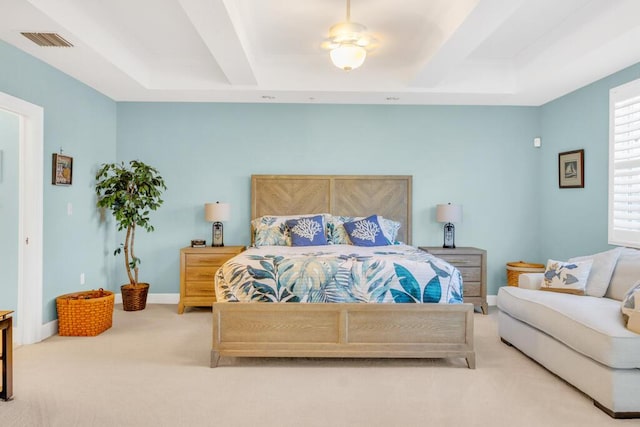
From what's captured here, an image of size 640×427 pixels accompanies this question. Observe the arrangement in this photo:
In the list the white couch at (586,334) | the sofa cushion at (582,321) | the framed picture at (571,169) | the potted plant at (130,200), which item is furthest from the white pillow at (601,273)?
the potted plant at (130,200)

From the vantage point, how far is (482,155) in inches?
212

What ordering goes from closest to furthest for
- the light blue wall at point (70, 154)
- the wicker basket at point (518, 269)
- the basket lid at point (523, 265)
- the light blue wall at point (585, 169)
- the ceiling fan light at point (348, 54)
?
the ceiling fan light at point (348, 54) → the light blue wall at point (70, 154) → the light blue wall at point (585, 169) → the wicker basket at point (518, 269) → the basket lid at point (523, 265)

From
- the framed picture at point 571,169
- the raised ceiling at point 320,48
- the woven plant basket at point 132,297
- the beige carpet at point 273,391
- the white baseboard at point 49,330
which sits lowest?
the beige carpet at point 273,391

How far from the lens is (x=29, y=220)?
3717 millimetres

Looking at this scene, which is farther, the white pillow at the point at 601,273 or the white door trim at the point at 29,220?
the white door trim at the point at 29,220

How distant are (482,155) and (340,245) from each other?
7.56 feet

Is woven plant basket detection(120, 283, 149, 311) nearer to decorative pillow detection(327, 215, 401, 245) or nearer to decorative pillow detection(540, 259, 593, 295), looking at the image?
decorative pillow detection(327, 215, 401, 245)

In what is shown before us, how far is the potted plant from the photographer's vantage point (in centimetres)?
472

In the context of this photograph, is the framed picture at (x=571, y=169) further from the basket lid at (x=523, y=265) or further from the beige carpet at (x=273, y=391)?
the beige carpet at (x=273, y=391)

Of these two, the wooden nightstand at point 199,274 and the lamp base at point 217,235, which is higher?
the lamp base at point 217,235

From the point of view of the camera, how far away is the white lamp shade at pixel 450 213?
502cm

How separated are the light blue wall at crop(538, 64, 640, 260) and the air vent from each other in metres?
4.94

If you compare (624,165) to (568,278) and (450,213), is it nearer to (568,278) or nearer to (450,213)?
(568,278)

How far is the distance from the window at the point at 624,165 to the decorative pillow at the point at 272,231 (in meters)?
2.96
